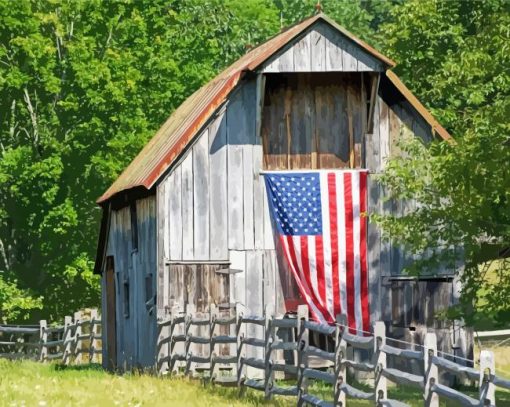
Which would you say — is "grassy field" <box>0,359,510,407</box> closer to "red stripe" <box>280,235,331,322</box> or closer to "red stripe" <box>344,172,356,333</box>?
"red stripe" <box>280,235,331,322</box>

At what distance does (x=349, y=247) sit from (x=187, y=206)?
372cm

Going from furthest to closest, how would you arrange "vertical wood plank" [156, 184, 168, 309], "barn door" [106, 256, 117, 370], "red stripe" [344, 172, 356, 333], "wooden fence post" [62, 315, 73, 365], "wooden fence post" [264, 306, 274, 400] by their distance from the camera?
"wooden fence post" [62, 315, 73, 365] → "barn door" [106, 256, 117, 370] → "red stripe" [344, 172, 356, 333] → "vertical wood plank" [156, 184, 168, 309] → "wooden fence post" [264, 306, 274, 400]

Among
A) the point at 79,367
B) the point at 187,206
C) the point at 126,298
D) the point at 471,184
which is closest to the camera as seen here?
the point at 471,184

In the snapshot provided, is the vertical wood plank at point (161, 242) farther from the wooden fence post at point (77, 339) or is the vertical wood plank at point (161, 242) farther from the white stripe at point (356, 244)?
the wooden fence post at point (77, 339)

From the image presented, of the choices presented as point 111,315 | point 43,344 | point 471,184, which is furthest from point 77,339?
point 471,184

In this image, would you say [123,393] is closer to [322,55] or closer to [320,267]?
[320,267]

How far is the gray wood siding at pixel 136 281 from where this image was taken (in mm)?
32281

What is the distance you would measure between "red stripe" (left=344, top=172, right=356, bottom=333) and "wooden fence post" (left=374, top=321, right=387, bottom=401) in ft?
42.1

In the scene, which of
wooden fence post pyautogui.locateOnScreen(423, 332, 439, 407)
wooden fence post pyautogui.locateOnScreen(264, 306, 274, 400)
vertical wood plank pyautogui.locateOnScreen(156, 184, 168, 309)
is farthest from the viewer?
Result: vertical wood plank pyautogui.locateOnScreen(156, 184, 168, 309)

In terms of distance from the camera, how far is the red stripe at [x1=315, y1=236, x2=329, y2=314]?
30969 millimetres

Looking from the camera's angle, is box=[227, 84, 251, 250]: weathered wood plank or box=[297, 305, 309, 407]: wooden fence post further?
box=[227, 84, 251, 250]: weathered wood plank

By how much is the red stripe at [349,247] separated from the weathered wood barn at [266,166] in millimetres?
492

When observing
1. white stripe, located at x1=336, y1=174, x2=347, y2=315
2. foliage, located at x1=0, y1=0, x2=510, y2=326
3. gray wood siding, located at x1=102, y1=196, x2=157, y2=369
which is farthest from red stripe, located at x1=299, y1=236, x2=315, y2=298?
foliage, located at x1=0, y1=0, x2=510, y2=326

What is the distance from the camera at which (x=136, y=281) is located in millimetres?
34375
